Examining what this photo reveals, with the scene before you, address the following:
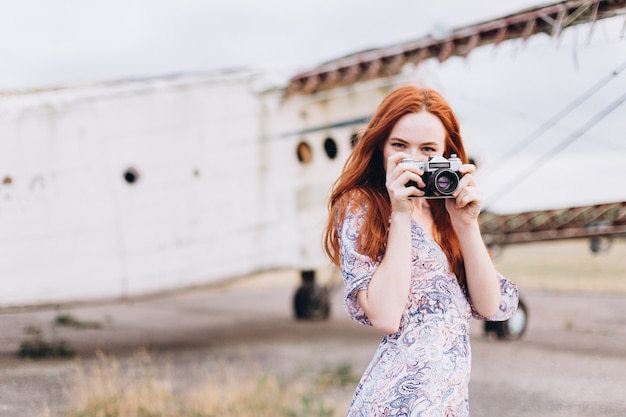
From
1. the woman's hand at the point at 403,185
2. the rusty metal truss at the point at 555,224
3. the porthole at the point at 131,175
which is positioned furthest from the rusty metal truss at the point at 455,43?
the woman's hand at the point at 403,185

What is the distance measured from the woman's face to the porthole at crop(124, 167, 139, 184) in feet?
24.2

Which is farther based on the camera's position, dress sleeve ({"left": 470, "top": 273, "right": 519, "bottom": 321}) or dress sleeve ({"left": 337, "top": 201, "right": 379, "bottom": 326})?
dress sleeve ({"left": 470, "top": 273, "right": 519, "bottom": 321})

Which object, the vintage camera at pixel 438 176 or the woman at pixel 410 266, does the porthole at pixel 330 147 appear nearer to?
the woman at pixel 410 266

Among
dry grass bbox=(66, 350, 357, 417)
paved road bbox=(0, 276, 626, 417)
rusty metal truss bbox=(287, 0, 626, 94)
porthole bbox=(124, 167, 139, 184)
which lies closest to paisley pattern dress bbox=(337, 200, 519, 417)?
rusty metal truss bbox=(287, 0, 626, 94)

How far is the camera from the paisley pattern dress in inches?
83.9

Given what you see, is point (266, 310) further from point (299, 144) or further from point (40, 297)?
point (40, 297)

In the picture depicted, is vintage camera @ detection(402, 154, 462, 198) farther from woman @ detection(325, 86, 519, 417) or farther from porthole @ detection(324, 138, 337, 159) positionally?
porthole @ detection(324, 138, 337, 159)

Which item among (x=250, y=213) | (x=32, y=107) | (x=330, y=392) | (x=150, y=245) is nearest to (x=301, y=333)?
(x=250, y=213)

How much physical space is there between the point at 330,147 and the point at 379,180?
323 inches

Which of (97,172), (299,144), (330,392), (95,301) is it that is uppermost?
(299,144)

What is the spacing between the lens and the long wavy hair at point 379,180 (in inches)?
89.5

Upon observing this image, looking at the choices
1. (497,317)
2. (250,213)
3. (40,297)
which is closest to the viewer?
(497,317)

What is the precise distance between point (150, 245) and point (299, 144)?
9.04ft

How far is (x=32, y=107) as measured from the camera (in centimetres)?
888
